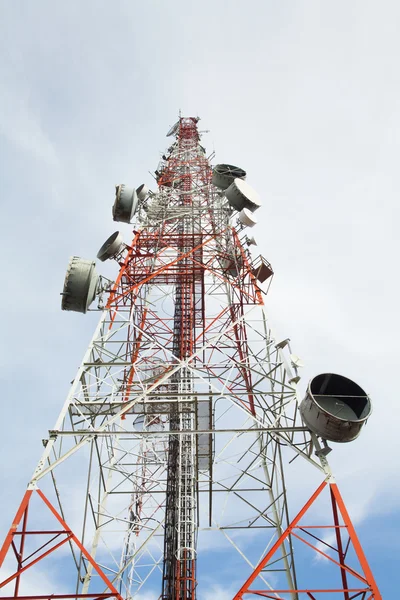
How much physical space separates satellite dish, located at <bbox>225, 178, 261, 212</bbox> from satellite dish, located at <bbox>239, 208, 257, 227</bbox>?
25.0 inches

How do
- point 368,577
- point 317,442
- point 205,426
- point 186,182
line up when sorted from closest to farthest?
point 368,577, point 317,442, point 205,426, point 186,182

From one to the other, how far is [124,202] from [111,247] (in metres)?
2.19

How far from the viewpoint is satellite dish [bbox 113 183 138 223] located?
17438 millimetres

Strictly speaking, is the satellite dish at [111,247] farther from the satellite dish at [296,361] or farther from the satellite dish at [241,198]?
the satellite dish at [296,361]

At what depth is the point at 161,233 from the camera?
1856cm

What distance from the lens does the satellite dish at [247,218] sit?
1759cm

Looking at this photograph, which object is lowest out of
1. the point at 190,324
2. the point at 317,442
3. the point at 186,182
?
the point at 317,442

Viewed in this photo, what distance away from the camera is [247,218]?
1758 centimetres

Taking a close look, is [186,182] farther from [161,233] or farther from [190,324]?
[190,324]

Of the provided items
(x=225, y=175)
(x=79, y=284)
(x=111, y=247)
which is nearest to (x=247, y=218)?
(x=225, y=175)

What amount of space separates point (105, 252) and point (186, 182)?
9896mm

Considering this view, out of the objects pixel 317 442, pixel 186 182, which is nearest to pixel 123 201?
pixel 186 182

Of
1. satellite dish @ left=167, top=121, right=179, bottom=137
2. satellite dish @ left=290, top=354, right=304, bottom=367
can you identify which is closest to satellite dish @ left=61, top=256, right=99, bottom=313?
satellite dish @ left=290, top=354, right=304, bottom=367

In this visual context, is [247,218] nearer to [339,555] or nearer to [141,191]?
[141,191]
